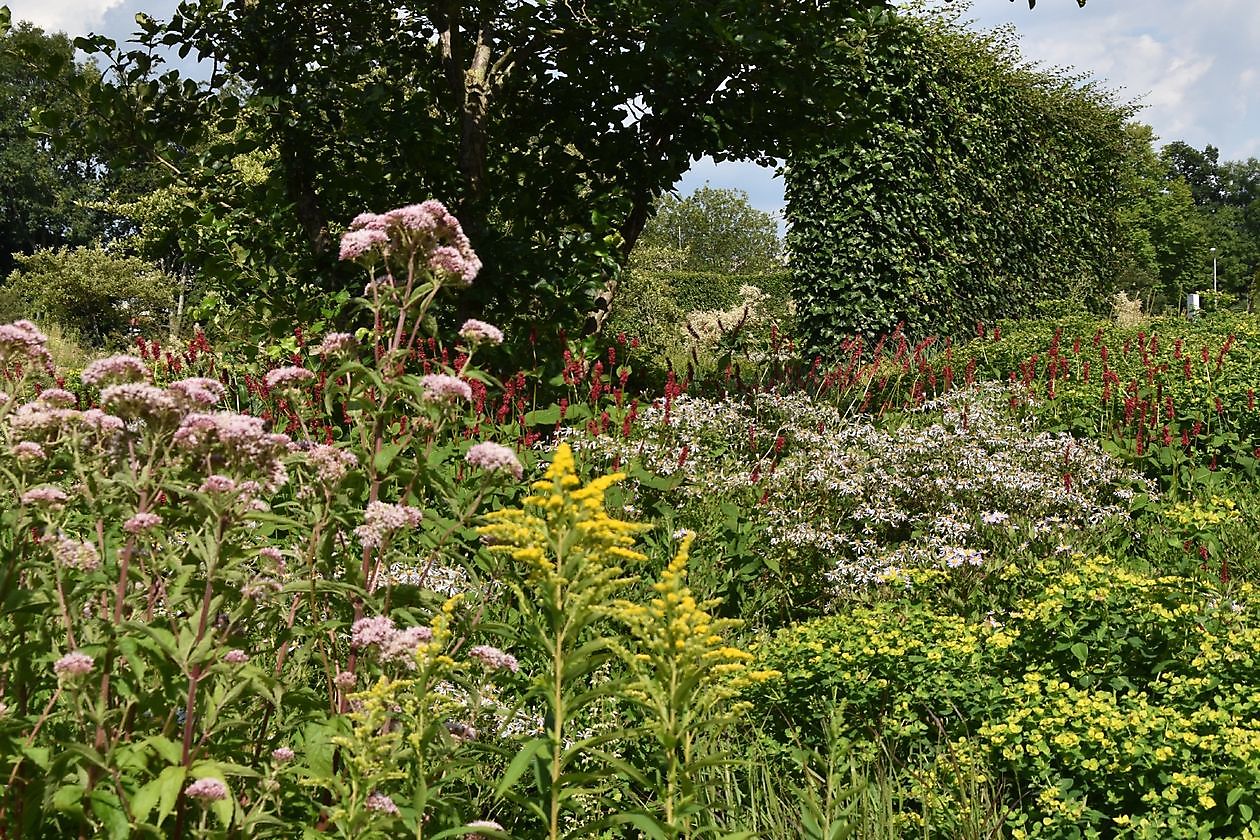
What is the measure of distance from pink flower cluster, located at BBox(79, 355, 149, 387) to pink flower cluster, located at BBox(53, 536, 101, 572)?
359 millimetres

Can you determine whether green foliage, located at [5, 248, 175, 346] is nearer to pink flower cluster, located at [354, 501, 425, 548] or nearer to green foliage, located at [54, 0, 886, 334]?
green foliage, located at [54, 0, 886, 334]

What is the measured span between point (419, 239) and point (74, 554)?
1065mm

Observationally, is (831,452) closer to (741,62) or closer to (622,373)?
(622,373)

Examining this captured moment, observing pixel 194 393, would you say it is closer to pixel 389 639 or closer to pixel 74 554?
pixel 74 554

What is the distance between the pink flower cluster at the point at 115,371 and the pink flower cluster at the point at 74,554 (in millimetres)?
359

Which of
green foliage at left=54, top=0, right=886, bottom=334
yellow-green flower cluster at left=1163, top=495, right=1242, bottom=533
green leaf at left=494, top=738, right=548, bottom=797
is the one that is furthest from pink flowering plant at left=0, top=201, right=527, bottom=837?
green foliage at left=54, top=0, right=886, bottom=334

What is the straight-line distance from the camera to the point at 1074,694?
3.00m

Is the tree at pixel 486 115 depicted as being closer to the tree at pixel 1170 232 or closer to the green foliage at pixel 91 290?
the green foliage at pixel 91 290

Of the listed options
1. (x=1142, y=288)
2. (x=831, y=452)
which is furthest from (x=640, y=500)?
(x=1142, y=288)

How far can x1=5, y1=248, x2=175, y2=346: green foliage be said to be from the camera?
25.8m

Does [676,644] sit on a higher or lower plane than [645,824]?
higher

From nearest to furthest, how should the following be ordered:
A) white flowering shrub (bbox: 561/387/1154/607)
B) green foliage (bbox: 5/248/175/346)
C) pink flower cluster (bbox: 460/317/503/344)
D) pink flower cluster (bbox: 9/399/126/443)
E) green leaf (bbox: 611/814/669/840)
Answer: green leaf (bbox: 611/814/669/840), pink flower cluster (bbox: 9/399/126/443), pink flower cluster (bbox: 460/317/503/344), white flowering shrub (bbox: 561/387/1154/607), green foliage (bbox: 5/248/175/346)

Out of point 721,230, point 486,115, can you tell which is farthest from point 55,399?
point 721,230

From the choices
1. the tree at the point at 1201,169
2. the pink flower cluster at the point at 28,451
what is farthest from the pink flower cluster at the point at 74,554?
the tree at the point at 1201,169
